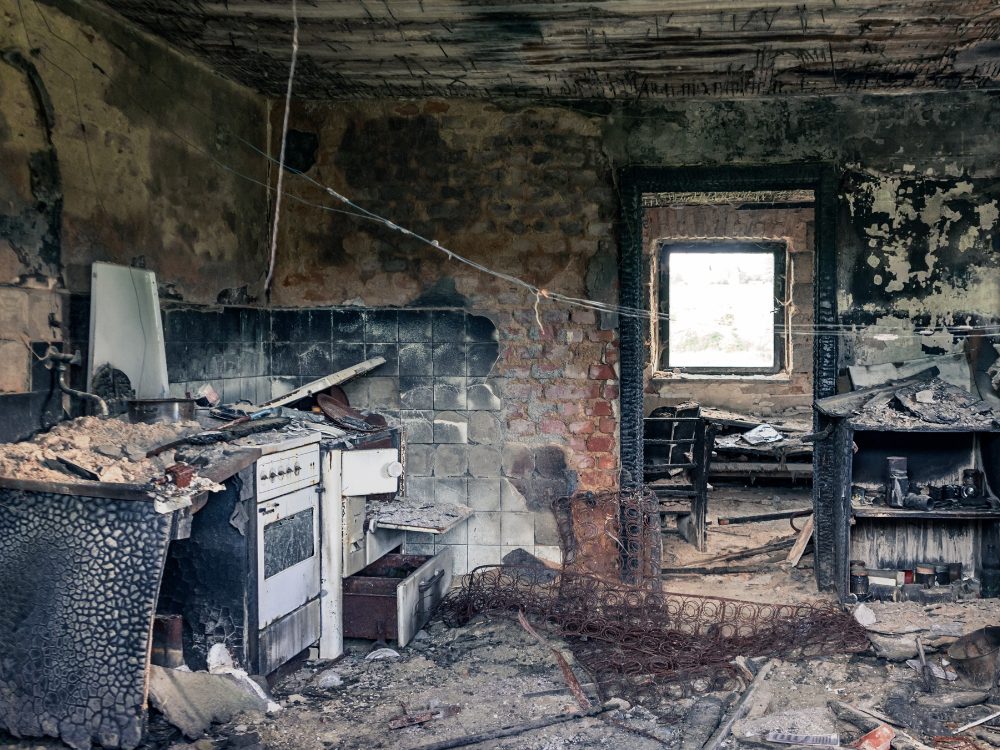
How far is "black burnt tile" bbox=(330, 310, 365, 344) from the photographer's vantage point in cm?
543

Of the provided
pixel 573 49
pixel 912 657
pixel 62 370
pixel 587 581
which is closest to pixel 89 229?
pixel 62 370

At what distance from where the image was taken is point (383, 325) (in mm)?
5410

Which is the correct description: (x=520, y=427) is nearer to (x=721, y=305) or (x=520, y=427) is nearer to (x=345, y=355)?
(x=345, y=355)

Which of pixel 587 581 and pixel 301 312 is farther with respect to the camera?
pixel 301 312

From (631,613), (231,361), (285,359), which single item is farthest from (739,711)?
(285,359)

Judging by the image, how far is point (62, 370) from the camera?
3.64 meters

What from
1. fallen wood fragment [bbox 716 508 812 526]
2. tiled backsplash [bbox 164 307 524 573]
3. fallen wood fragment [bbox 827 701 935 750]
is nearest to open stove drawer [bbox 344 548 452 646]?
tiled backsplash [bbox 164 307 524 573]

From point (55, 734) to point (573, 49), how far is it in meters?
3.68

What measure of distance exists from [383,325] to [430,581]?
5.26ft

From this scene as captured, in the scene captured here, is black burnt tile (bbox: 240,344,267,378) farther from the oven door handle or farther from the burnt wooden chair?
the burnt wooden chair

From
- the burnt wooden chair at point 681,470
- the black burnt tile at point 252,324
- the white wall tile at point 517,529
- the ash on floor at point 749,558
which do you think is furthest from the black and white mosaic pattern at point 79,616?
the burnt wooden chair at point 681,470

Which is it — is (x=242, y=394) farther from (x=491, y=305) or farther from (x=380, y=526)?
(x=491, y=305)

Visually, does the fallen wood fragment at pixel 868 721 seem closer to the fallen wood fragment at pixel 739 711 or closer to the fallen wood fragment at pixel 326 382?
the fallen wood fragment at pixel 739 711

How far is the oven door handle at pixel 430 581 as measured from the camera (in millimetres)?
4569
